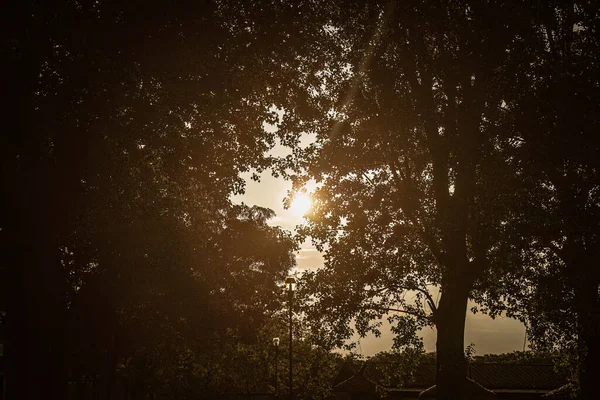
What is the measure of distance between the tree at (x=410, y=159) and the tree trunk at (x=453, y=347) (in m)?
0.04

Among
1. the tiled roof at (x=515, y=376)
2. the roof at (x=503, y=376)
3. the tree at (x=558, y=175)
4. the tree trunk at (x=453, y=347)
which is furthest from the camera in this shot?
the tiled roof at (x=515, y=376)

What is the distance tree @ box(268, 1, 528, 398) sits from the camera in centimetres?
1348

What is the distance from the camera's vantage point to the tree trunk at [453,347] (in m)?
14.6

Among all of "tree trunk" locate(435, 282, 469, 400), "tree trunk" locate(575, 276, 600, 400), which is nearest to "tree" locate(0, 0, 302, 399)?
"tree trunk" locate(435, 282, 469, 400)

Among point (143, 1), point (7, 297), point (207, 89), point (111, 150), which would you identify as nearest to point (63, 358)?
point (7, 297)

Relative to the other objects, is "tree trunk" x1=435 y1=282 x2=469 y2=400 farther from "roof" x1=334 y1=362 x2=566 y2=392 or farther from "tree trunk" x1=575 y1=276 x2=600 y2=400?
"roof" x1=334 y1=362 x2=566 y2=392

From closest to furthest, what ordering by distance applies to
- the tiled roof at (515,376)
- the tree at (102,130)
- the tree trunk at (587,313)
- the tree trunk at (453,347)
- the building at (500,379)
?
the tree at (102,130) < the tree trunk at (587,313) < the tree trunk at (453,347) < the building at (500,379) < the tiled roof at (515,376)

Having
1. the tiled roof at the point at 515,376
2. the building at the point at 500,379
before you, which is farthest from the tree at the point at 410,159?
the tiled roof at the point at 515,376

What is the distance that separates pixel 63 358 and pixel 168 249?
525 centimetres

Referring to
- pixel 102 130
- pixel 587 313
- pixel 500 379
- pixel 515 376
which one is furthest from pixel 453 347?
pixel 515 376

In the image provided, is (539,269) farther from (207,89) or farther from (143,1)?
(143,1)

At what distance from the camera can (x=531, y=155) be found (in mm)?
12609

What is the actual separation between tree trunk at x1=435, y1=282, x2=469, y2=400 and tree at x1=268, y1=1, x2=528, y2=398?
0.13 feet

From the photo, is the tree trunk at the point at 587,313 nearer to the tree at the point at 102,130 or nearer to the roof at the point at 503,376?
the tree at the point at 102,130
